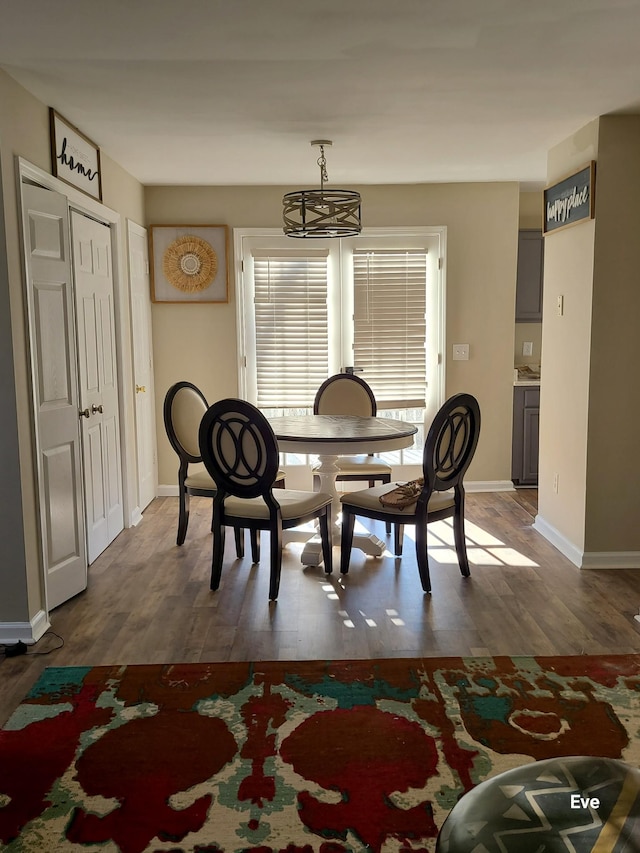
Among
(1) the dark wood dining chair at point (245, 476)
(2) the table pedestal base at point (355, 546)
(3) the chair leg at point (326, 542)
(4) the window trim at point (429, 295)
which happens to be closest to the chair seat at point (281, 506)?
(1) the dark wood dining chair at point (245, 476)

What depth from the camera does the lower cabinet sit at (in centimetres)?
642

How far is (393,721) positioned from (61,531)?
1.97m

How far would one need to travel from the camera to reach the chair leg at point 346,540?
4.29m

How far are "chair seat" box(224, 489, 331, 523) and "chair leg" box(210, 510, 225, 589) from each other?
0.27ft

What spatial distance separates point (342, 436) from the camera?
4.24 meters

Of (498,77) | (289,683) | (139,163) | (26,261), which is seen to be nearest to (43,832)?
(289,683)

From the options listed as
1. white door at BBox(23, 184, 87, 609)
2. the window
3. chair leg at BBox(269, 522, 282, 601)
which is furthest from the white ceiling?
chair leg at BBox(269, 522, 282, 601)

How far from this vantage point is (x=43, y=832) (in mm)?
2102

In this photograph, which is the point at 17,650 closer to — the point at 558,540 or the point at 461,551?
the point at 461,551

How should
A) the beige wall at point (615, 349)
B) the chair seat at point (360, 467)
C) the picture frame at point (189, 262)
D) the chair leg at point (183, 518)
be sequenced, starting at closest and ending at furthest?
the beige wall at point (615, 349) < the chair leg at point (183, 518) < the chair seat at point (360, 467) < the picture frame at point (189, 262)

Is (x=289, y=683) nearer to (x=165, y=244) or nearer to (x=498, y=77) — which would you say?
(x=498, y=77)

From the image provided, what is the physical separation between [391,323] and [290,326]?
2.75 feet

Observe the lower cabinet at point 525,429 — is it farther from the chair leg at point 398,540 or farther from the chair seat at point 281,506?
the chair seat at point 281,506

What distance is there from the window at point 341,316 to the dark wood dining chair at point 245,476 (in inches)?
95.3
